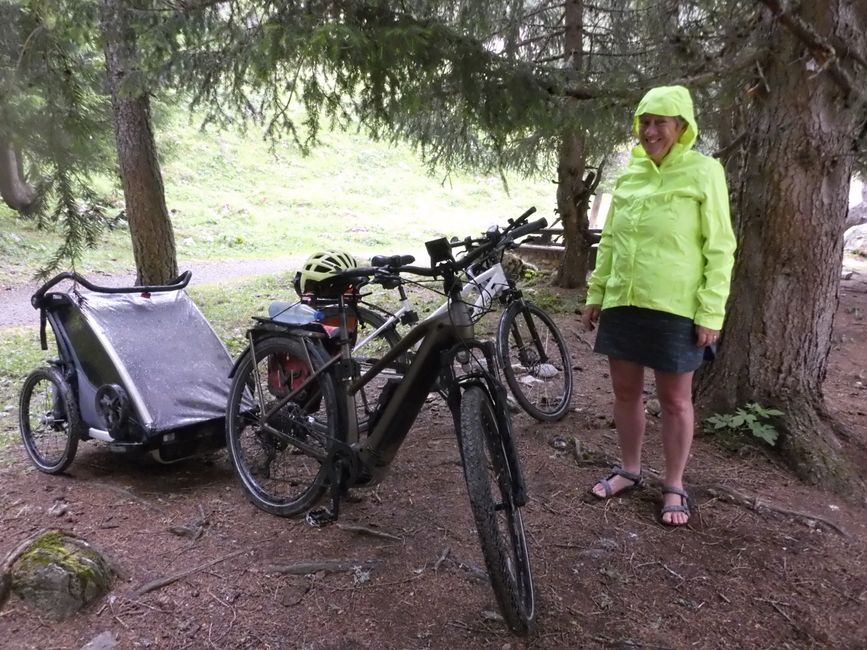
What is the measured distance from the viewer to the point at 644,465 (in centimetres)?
350

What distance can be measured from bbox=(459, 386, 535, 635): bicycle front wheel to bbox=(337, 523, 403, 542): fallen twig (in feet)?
2.04

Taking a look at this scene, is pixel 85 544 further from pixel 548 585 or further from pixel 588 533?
pixel 588 533

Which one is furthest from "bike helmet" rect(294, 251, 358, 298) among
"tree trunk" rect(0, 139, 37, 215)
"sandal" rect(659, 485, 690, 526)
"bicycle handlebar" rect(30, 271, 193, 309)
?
"tree trunk" rect(0, 139, 37, 215)

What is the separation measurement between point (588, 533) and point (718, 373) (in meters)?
1.52

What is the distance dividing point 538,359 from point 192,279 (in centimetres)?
1044

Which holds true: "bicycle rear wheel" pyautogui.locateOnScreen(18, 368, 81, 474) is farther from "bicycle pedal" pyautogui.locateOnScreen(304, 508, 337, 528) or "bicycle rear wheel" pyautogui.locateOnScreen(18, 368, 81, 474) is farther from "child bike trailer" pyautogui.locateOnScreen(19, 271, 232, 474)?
"bicycle pedal" pyautogui.locateOnScreen(304, 508, 337, 528)

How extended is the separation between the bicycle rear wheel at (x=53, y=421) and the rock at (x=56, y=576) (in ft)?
3.26

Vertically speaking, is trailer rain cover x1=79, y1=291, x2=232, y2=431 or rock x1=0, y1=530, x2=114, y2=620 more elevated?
trailer rain cover x1=79, y1=291, x2=232, y2=431

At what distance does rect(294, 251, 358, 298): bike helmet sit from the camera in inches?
117

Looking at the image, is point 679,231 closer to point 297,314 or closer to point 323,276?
point 323,276

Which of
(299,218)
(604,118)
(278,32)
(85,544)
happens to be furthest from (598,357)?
(299,218)

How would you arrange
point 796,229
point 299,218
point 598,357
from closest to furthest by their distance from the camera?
1. point 796,229
2. point 598,357
3. point 299,218

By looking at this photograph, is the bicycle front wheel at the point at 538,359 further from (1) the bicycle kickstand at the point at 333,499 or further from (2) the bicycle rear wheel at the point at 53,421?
(2) the bicycle rear wheel at the point at 53,421

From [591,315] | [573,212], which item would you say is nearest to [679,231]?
[591,315]
